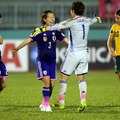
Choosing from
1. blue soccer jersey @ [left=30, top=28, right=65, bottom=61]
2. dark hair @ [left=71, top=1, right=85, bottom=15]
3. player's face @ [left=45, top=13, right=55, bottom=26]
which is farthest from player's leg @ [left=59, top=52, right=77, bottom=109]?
dark hair @ [left=71, top=1, right=85, bottom=15]

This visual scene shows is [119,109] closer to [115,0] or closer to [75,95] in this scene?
[75,95]

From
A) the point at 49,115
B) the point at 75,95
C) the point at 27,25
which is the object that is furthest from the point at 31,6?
the point at 49,115

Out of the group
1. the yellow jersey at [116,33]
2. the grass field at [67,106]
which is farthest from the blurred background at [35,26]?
the yellow jersey at [116,33]

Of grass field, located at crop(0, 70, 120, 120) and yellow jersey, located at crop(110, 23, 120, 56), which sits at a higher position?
yellow jersey, located at crop(110, 23, 120, 56)

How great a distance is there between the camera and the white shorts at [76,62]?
10.5 m

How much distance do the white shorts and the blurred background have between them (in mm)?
14562

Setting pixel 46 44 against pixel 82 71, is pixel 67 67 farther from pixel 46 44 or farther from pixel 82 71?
pixel 46 44

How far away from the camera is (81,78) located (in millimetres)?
10672

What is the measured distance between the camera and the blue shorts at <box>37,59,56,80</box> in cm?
1066

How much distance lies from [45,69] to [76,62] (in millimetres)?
619

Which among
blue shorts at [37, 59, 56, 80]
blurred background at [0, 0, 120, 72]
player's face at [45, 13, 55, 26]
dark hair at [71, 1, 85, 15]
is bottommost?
blurred background at [0, 0, 120, 72]

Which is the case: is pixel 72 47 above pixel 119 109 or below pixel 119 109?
above

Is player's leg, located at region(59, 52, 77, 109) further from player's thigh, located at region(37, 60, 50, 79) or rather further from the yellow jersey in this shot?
the yellow jersey

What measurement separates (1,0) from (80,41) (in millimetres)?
19310
